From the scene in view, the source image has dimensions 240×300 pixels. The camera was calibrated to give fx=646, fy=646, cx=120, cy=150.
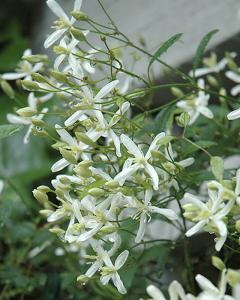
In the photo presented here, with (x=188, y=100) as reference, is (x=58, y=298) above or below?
below

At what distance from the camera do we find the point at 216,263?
0.66 m

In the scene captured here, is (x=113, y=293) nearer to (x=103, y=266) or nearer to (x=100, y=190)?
(x=103, y=266)

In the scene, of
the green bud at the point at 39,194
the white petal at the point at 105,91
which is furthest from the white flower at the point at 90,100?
the green bud at the point at 39,194

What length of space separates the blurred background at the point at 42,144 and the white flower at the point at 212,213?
383 mm

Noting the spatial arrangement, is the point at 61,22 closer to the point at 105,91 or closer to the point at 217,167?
the point at 105,91

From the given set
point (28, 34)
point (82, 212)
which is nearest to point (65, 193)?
point (82, 212)

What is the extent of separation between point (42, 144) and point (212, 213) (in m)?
1.50

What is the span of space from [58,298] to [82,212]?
437 mm

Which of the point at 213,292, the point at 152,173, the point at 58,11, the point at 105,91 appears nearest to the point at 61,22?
the point at 58,11

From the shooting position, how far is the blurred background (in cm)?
122

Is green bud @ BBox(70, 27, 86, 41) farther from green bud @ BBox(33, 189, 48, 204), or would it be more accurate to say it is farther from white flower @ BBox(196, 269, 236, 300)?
white flower @ BBox(196, 269, 236, 300)

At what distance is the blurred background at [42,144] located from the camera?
4.00 feet

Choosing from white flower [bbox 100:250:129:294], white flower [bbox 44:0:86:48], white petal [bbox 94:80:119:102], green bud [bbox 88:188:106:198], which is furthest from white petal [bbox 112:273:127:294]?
white flower [bbox 44:0:86:48]

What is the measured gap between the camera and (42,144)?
84.0 inches
